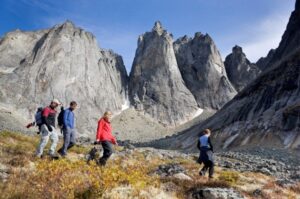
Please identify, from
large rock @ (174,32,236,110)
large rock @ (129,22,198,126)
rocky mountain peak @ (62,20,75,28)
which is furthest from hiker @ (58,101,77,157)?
large rock @ (174,32,236,110)

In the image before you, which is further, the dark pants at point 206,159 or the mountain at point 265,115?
the mountain at point 265,115

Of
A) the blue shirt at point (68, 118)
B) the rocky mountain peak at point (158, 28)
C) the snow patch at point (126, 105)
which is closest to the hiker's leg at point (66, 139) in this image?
the blue shirt at point (68, 118)

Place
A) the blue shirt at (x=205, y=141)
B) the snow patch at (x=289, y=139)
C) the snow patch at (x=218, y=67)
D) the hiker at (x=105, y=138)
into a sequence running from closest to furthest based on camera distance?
the hiker at (x=105, y=138), the blue shirt at (x=205, y=141), the snow patch at (x=289, y=139), the snow patch at (x=218, y=67)

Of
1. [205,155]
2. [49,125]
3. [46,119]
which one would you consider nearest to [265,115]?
[205,155]

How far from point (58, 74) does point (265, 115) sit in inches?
3141

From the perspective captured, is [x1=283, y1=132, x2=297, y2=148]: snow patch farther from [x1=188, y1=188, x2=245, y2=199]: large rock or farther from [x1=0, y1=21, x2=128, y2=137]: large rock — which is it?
[x1=0, y1=21, x2=128, y2=137]: large rock

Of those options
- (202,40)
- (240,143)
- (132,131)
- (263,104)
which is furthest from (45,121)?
(202,40)

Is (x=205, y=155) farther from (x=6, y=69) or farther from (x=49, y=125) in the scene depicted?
(x=6, y=69)

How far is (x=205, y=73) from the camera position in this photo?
184 meters

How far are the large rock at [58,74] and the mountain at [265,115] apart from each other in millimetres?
40978

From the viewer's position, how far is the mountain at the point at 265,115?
224ft

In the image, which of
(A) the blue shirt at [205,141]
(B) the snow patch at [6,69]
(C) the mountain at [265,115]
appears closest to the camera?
(A) the blue shirt at [205,141]

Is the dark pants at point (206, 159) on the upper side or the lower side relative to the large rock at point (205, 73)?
lower

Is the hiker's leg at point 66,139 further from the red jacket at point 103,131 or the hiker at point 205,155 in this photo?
the hiker at point 205,155
